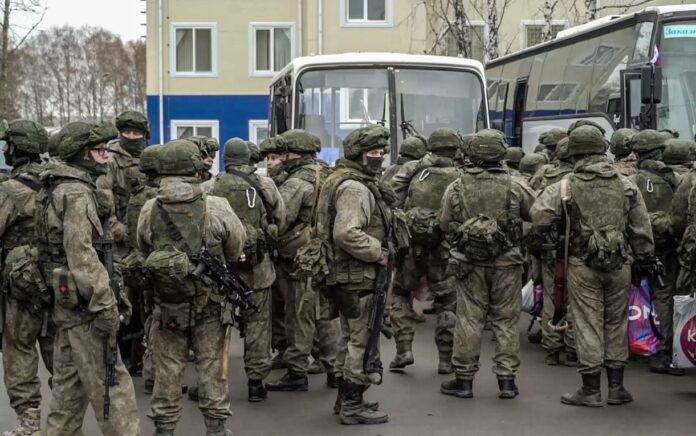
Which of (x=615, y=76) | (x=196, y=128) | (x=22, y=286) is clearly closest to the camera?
(x=22, y=286)

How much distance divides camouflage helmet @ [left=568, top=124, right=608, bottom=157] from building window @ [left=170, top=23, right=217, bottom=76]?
24.0m

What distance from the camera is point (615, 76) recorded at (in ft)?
44.1

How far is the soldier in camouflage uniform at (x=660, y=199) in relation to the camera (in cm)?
828

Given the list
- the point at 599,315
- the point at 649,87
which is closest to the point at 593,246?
the point at 599,315

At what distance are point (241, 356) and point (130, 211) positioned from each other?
2.32 metres

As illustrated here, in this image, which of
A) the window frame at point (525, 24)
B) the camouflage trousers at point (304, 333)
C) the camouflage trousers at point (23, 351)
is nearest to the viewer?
the camouflage trousers at point (23, 351)

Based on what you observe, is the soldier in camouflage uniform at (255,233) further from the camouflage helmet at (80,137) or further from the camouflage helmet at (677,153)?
the camouflage helmet at (677,153)

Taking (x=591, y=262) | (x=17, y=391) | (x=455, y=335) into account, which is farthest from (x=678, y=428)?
(x=17, y=391)

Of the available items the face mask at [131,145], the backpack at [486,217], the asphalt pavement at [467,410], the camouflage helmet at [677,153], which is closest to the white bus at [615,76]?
the camouflage helmet at [677,153]

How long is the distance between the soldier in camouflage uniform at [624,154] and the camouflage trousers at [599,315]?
5.01 feet

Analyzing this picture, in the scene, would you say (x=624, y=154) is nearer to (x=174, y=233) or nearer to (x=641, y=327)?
(x=641, y=327)

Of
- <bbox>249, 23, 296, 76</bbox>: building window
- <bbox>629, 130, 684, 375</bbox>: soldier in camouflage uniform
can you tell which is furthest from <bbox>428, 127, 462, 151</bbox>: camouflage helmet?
<bbox>249, 23, 296, 76</bbox>: building window

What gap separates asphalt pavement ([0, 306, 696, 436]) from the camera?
7.00 metres

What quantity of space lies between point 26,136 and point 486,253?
336 centimetres
